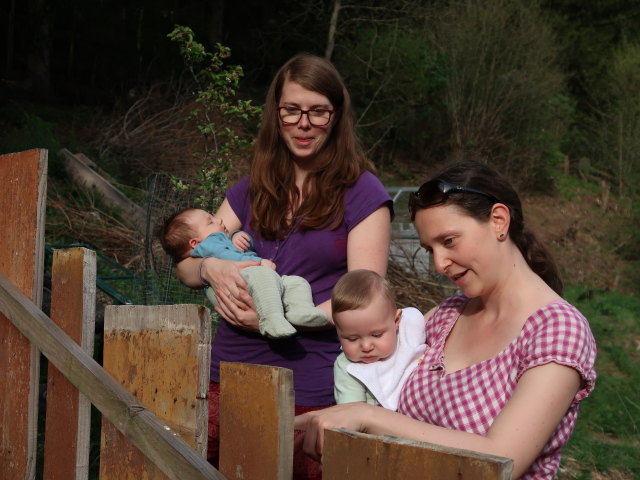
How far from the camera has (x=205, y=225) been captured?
316cm

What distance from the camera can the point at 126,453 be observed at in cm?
203

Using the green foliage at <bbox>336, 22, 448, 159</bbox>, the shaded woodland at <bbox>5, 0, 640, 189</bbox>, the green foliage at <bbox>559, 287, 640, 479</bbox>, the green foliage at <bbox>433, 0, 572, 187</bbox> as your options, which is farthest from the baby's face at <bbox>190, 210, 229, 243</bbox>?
the green foliage at <bbox>433, 0, 572, 187</bbox>

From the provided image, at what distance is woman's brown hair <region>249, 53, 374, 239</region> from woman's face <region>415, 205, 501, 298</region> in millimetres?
755

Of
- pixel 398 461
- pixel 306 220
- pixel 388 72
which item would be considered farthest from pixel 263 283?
pixel 388 72

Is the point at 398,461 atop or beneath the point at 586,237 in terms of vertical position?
atop

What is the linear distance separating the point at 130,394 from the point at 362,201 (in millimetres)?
1089

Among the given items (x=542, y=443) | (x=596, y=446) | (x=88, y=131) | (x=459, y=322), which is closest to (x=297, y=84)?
(x=459, y=322)

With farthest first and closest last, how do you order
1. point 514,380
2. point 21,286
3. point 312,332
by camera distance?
point 312,332 → point 21,286 → point 514,380

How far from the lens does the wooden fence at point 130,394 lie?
4.46 ft

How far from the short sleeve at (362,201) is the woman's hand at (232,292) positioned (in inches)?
14.7

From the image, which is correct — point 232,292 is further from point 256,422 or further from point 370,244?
point 256,422

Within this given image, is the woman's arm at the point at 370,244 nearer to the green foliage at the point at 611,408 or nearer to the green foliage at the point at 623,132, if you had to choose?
the green foliage at the point at 611,408

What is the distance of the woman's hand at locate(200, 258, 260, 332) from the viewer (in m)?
2.74

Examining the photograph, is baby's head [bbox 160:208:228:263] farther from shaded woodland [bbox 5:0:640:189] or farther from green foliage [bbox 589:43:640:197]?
green foliage [bbox 589:43:640:197]
